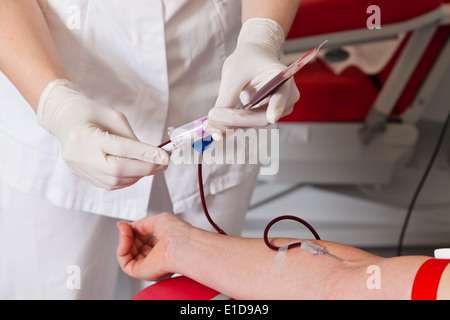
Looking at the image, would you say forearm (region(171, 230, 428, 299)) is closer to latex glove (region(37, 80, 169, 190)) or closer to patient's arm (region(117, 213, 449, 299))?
patient's arm (region(117, 213, 449, 299))

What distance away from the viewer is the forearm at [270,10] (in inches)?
37.8

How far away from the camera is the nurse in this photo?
2.79 ft

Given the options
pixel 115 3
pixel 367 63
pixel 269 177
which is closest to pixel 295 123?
pixel 269 177

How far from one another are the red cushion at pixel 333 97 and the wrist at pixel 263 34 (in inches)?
36.6

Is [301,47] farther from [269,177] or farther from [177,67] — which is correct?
[177,67]

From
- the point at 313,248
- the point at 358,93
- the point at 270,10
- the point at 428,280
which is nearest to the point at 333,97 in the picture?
the point at 358,93

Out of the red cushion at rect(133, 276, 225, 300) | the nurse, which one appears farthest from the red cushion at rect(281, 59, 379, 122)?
the red cushion at rect(133, 276, 225, 300)

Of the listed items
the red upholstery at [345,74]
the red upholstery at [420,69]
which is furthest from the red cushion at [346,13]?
the red upholstery at [420,69]

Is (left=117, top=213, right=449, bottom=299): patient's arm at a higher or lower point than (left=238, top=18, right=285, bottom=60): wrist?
lower

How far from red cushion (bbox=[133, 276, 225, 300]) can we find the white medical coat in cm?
23

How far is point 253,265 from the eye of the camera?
2.61ft

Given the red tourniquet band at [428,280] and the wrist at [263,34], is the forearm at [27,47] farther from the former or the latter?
the red tourniquet band at [428,280]

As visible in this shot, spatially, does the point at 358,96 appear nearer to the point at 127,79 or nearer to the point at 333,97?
the point at 333,97
